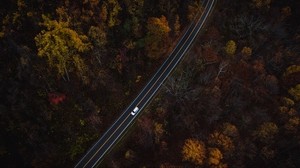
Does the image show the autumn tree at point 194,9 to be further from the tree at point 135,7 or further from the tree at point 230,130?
the tree at point 230,130

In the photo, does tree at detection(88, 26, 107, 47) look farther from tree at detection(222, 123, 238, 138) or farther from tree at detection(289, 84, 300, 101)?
tree at detection(289, 84, 300, 101)

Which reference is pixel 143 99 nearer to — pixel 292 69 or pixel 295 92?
pixel 295 92

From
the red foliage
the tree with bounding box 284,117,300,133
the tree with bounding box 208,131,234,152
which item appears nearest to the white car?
the red foliage

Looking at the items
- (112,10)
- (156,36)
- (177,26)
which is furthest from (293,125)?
(112,10)

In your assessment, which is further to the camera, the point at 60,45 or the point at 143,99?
the point at 143,99

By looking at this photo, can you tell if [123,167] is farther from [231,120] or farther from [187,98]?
[231,120]

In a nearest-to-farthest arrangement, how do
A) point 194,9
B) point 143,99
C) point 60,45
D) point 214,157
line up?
point 60,45, point 214,157, point 143,99, point 194,9
